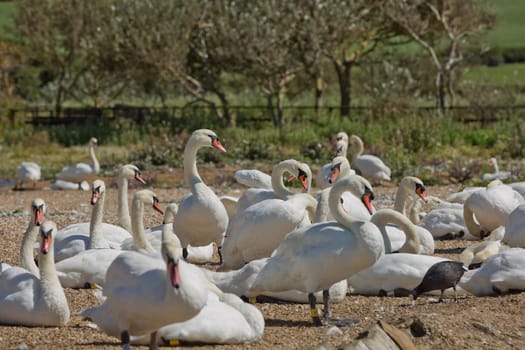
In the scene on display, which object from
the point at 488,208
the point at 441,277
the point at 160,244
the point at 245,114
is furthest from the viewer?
the point at 245,114

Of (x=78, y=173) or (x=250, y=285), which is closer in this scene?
(x=250, y=285)

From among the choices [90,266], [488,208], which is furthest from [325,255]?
[488,208]

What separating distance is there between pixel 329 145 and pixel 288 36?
617 cm

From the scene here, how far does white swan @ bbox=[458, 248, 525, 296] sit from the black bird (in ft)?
1.28

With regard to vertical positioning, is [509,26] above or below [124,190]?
above

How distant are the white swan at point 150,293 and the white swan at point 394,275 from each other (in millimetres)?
2760

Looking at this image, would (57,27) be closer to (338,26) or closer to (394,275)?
(338,26)

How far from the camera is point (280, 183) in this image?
1080 cm

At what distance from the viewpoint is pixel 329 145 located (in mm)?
23172

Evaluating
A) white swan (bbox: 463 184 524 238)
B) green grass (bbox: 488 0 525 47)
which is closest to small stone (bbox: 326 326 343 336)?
white swan (bbox: 463 184 524 238)

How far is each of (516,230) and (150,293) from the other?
4997mm

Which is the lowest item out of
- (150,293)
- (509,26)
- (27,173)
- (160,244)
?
(27,173)

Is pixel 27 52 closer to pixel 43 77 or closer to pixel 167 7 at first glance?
pixel 167 7

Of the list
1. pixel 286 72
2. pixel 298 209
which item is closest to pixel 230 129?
pixel 286 72
